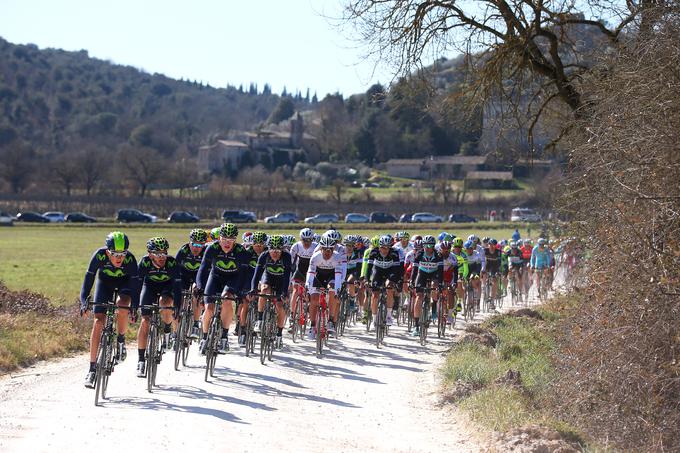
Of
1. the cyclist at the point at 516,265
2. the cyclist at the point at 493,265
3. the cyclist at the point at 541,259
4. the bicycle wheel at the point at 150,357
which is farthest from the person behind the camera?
the cyclist at the point at 541,259

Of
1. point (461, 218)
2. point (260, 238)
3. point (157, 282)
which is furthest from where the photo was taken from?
point (461, 218)

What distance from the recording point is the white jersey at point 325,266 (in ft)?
57.2

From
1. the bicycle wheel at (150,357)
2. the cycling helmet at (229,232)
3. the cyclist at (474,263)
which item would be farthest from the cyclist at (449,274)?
the bicycle wheel at (150,357)

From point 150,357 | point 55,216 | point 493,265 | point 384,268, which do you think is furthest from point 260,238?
point 55,216

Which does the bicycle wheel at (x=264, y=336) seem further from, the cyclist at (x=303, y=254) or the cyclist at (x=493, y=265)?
the cyclist at (x=493, y=265)

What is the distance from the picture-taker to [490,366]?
14.5m

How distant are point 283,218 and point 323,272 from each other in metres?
65.8

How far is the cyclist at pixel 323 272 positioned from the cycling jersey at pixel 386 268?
247 centimetres

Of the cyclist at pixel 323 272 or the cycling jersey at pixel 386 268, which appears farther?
the cycling jersey at pixel 386 268

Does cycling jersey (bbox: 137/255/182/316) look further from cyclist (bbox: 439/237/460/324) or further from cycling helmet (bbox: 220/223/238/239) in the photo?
cyclist (bbox: 439/237/460/324)

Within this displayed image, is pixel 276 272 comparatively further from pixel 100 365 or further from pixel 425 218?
pixel 425 218

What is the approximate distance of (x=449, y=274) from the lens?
21844 millimetres

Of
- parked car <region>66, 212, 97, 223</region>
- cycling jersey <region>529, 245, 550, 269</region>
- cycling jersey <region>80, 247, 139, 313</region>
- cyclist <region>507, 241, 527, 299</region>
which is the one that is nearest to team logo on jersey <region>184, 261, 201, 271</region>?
cycling jersey <region>80, 247, 139, 313</region>

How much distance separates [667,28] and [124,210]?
2964 inches
